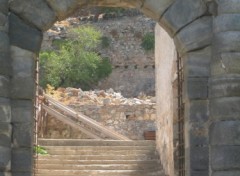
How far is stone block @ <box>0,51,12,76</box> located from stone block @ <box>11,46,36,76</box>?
0.15m

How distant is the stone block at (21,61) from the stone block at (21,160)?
823 mm

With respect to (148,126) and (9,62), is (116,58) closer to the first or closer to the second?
(148,126)

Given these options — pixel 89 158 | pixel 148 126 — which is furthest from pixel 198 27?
pixel 148 126

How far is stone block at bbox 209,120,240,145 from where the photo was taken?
717 centimetres

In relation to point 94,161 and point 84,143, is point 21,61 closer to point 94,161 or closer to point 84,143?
point 94,161

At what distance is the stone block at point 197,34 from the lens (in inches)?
298

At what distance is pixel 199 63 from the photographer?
7594mm

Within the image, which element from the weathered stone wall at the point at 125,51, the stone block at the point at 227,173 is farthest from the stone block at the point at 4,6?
the weathered stone wall at the point at 125,51

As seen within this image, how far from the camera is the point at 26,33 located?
754 centimetres

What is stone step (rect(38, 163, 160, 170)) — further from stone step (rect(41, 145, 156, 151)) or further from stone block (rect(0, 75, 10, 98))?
stone block (rect(0, 75, 10, 98))

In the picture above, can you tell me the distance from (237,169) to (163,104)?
21.4 ft

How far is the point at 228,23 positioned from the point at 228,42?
0.21 m

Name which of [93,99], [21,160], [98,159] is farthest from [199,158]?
[93,99]

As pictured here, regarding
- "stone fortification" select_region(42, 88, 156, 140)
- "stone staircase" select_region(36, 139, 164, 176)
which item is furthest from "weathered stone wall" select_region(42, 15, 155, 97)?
"stone staircase" select_region(36, 139, 164, 176)
